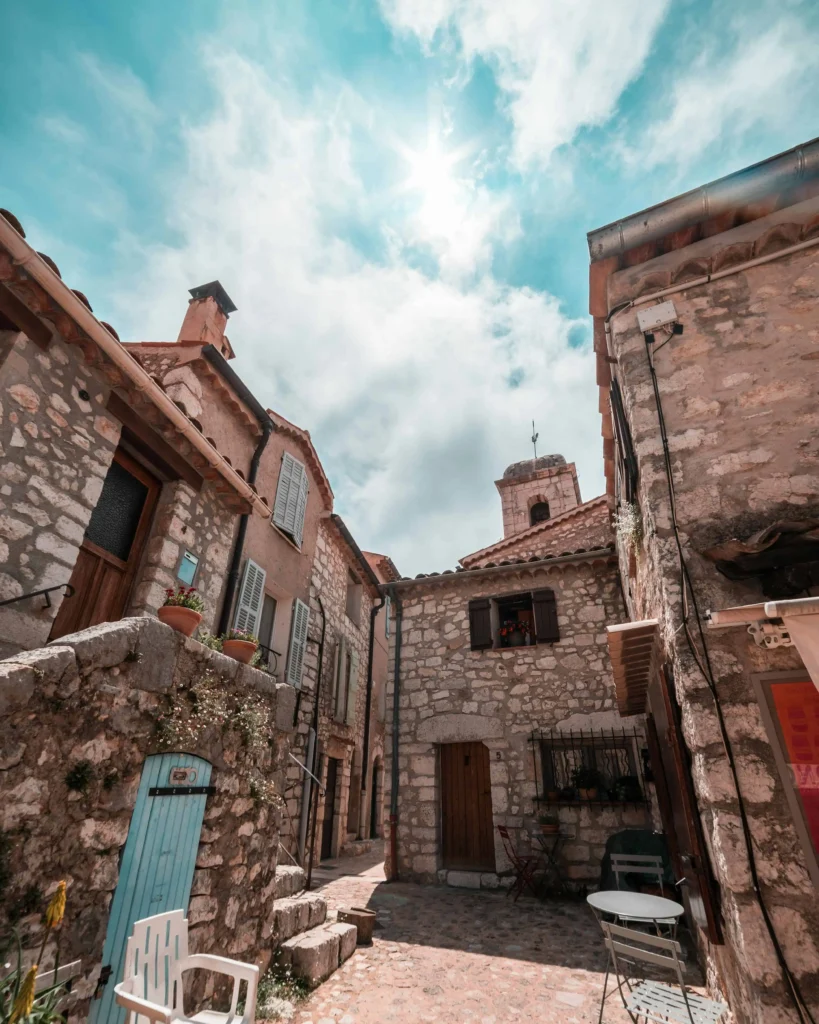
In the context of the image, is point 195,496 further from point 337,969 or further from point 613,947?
point 613,947

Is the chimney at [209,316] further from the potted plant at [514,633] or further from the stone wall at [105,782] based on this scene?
the potted plant at [514,633]

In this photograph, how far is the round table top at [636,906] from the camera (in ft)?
12.2

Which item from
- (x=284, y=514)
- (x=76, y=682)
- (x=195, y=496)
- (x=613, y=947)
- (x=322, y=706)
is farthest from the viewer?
(x=322, y=706)

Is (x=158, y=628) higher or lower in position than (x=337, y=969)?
higher

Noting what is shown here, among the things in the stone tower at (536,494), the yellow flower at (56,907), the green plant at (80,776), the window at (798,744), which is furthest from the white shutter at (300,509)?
the stone tower at (536,494)

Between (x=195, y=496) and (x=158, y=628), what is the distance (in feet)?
9.53

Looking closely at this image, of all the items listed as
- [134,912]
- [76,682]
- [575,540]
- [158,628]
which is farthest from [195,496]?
[575,540]

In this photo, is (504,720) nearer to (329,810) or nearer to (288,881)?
(288,881)

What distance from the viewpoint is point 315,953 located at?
14.3 ft

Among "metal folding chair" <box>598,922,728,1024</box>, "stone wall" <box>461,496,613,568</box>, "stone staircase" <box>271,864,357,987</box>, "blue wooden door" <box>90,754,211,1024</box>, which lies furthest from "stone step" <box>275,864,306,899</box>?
"stone wall" <box>461,496,613,568</box>

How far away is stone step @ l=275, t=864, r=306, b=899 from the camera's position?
5336 millimetres

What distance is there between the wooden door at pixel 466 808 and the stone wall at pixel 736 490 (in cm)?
467

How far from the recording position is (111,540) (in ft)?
17.3

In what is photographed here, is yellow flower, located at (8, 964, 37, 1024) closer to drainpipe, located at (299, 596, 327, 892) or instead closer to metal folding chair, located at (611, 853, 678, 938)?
metal folding chair, located at (611, 853, 678, 938)
